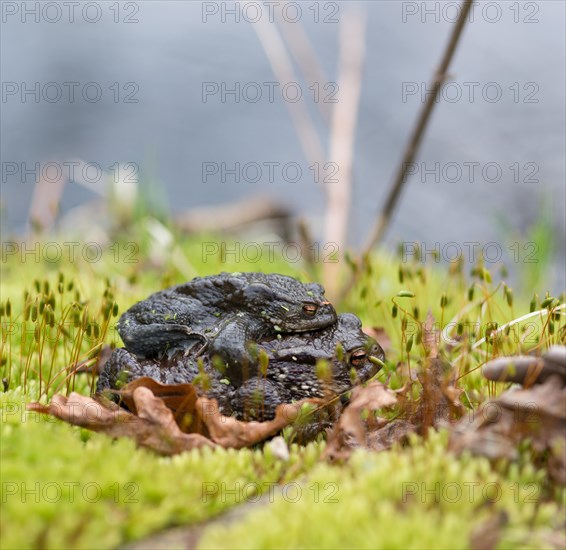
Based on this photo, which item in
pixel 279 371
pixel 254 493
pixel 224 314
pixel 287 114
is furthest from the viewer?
pixel 287 114

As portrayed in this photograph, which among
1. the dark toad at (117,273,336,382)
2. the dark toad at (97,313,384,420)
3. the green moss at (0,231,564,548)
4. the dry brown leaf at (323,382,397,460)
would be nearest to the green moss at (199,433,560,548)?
the green moss at (0,231,564,548)

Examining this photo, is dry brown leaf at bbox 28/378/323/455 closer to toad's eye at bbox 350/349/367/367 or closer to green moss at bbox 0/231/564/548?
green moss at bbox 0/231/564/548

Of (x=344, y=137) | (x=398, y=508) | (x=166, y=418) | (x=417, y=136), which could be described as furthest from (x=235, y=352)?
(x=344, y=137)

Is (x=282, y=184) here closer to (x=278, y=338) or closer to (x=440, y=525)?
(x=278, y=338)

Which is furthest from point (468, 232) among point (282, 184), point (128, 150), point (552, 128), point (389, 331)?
point (389, 331)

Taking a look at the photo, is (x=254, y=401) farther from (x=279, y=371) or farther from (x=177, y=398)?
(x=177, y=398)
